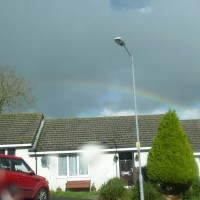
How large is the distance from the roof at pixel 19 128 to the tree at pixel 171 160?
10.9m

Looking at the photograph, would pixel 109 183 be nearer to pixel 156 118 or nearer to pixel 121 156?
pixel 121 156

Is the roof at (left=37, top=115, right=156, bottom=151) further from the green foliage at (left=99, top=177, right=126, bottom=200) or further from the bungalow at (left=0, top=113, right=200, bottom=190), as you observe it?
the green foliage at (left=99, top=177, right=126, bottom=200)

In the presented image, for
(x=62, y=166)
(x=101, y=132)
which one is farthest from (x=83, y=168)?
(x=101, y=132)

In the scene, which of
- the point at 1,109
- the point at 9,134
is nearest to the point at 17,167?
the point at 9,134

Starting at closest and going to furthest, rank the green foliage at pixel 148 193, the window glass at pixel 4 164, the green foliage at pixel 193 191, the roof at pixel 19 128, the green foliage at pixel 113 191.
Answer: the window glass at pixel 4 164, the green foliage at pixel 148 193, the green foliage at pixel 113 191, the green foliage at pixel 193 191, the roof at pixel 19 128

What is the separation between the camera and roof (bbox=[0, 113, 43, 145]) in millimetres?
30266

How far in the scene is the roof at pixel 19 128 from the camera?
3027 centimetres

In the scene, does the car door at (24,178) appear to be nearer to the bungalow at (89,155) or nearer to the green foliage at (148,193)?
the green foliage at (148,193)

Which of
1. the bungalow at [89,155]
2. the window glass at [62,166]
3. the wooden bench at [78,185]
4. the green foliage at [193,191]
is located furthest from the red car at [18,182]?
the window glass at [62,166]

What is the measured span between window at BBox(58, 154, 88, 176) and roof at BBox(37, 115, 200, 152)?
35.0 inches

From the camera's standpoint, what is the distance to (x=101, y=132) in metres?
32.8

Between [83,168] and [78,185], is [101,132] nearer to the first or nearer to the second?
[83,168]

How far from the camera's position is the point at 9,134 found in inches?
1235

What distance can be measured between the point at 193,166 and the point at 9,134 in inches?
582
